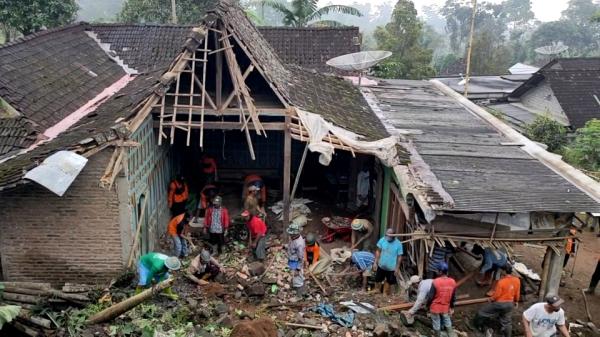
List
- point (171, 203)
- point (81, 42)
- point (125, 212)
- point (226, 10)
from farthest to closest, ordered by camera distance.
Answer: point (81, 42), point (171, 203), point (226, 10), point (125, 212)

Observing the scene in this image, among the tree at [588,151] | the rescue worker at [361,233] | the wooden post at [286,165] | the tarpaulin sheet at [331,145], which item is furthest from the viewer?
the tree at [588,151]

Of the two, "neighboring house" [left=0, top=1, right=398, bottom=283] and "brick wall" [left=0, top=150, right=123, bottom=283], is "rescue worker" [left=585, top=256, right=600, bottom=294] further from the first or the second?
"brick wall" [left=0, top=150, right=123, bottom=283]

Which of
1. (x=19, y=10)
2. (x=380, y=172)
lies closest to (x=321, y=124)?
(x=380, y=172)

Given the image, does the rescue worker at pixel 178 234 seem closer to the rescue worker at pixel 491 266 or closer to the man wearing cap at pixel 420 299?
the man wearing cap at pixel 420 299

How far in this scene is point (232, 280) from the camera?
33.2 feet

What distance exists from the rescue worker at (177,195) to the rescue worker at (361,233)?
4.19m

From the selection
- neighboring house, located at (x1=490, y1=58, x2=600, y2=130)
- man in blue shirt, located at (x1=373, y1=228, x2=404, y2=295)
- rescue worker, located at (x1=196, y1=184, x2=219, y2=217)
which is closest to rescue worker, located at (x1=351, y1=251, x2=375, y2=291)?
man in blue shirt, located at (x1=373, y1=228, x2=404, y2=295)

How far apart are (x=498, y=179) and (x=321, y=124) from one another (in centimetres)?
373

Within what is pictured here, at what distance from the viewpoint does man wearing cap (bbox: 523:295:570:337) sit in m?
7.73

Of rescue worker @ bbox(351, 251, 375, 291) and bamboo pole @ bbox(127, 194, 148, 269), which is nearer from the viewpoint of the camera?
bamboo pole @ bbox(127, 194, 148, 269)

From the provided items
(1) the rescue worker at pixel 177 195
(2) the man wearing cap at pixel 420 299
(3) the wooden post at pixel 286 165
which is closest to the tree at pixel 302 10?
(1) the rescue worker at pixel 177 195

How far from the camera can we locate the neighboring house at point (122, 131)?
895 cm

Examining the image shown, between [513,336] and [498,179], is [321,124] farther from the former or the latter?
[513,336]

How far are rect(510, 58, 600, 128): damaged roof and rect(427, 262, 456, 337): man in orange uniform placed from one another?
18002mm
